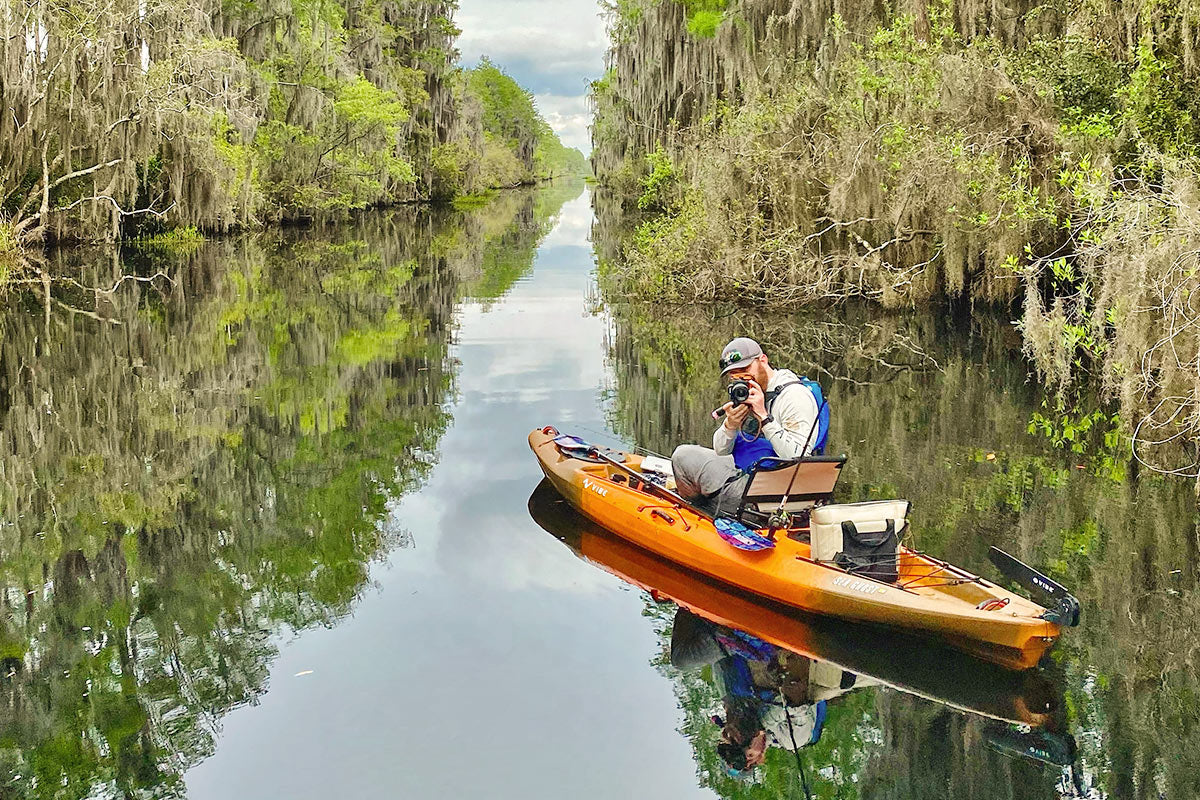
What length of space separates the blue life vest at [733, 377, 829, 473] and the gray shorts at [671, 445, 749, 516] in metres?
0.09

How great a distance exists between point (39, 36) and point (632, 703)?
19040 mm

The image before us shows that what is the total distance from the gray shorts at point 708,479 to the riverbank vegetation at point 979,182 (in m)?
3.24

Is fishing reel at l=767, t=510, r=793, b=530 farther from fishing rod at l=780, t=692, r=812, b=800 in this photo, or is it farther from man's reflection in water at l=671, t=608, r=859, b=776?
fishing rod at l=780, t=692, r=812, b=800

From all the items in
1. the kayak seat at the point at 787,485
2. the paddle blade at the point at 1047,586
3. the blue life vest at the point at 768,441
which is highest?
the blue life vest at the point at 768,441

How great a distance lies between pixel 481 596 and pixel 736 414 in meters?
1.67

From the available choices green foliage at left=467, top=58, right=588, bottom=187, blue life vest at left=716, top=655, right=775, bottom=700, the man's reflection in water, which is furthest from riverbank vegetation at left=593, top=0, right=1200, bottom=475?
green foliage at left=467, top=58, right=588, bottom=187

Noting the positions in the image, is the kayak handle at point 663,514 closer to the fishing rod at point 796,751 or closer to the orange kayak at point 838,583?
the orange kayak at point 838,583

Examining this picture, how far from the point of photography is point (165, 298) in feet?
57.2

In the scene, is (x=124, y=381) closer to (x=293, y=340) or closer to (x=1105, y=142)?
(x=293, y=340)

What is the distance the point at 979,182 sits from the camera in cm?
1252

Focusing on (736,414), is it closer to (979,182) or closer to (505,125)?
(979,182)

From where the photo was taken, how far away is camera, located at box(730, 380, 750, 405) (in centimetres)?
612

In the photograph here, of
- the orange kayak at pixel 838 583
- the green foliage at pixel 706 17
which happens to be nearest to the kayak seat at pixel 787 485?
the orange kayak at pixel 838 583

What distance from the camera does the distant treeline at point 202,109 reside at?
20281 millimetres
